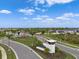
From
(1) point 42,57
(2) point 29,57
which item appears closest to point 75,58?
(1) point 42,57

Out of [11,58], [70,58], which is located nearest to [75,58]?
[70,58]

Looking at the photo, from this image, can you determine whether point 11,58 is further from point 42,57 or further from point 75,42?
point 75,42

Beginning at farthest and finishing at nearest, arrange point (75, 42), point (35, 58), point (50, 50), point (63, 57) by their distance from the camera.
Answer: point (75, 42), point (50, 50), point (63, 57), point (35, 58)

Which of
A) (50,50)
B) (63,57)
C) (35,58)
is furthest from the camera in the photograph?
(50,50)

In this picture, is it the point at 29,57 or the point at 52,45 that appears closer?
the point at 29,57

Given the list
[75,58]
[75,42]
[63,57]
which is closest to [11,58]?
[63,57]

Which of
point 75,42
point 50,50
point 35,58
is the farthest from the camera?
point 75,42

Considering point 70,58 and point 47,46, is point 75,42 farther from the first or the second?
point 70,58

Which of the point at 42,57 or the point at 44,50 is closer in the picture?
the point at 42,57
